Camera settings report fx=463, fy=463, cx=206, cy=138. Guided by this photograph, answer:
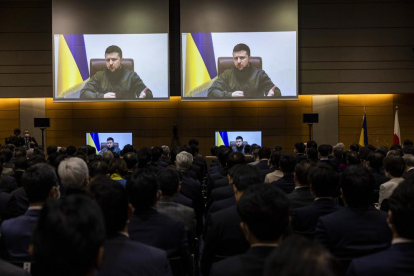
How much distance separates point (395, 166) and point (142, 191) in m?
2.90

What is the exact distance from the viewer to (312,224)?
3404 millimetres

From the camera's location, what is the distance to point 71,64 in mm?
13898

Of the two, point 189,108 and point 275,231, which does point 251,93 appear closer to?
point 189,108

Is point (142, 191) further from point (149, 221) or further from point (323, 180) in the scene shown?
point (323, 180)

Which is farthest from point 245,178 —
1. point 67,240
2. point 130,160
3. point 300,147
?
point 300,147

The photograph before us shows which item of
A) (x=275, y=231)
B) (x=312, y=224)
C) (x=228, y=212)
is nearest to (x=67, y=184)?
(x=228, y=212)

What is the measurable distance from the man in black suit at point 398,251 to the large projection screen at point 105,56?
12.2 m

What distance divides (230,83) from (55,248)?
1275cm

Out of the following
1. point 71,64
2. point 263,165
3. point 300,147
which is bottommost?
point 263,165

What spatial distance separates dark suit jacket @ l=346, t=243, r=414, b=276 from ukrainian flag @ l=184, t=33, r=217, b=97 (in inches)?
477

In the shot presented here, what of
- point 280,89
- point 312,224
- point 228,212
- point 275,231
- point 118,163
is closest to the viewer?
point 275,231

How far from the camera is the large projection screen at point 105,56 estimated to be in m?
13.9

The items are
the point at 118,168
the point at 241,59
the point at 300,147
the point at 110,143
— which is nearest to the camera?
the point at 118,168

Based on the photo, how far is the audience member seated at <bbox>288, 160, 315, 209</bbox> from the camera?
13.3 ft
